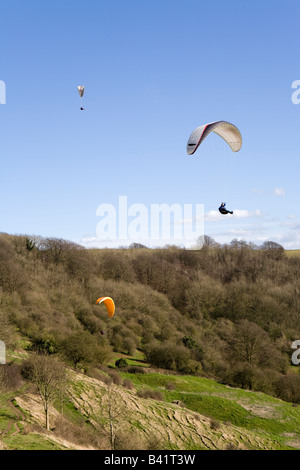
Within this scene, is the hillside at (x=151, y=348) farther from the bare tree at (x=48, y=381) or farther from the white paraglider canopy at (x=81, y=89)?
the white paraglider canopy at (x=81, y=89)

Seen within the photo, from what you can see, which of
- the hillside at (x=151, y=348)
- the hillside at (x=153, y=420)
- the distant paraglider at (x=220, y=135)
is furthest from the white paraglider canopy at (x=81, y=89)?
the hillside at (x=153, y=420)

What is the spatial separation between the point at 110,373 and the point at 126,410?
12.8m

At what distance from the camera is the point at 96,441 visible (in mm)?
27125

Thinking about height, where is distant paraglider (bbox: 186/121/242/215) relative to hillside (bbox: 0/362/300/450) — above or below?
above

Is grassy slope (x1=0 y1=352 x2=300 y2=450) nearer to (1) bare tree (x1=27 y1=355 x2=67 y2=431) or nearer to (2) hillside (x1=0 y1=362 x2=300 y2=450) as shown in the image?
(2) hillside (x1=0 y1=362 x2=300 y2=450)

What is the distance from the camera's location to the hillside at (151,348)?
31.2 meters

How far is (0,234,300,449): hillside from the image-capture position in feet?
102

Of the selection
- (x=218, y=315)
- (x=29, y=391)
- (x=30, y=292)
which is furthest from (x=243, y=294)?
(x=29, y=391)

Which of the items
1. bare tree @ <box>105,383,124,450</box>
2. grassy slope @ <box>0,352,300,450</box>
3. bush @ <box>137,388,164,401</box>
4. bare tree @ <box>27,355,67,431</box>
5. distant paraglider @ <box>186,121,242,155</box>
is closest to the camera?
grassy slope @ <box>0,352,300,450</box>

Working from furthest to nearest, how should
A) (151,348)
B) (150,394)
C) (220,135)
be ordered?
(151,348)
(150,394)
(220,135)

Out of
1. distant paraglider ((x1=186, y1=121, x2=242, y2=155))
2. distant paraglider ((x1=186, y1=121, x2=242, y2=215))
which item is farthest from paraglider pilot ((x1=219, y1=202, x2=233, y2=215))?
distant paraglider ((x1=186, y1=121, x2=242, y2=155))

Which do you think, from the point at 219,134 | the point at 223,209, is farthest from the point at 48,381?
the point at 219,134

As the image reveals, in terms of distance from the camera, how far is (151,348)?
58.8 m

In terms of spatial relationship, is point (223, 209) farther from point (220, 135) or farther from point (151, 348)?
point (151, 348)
